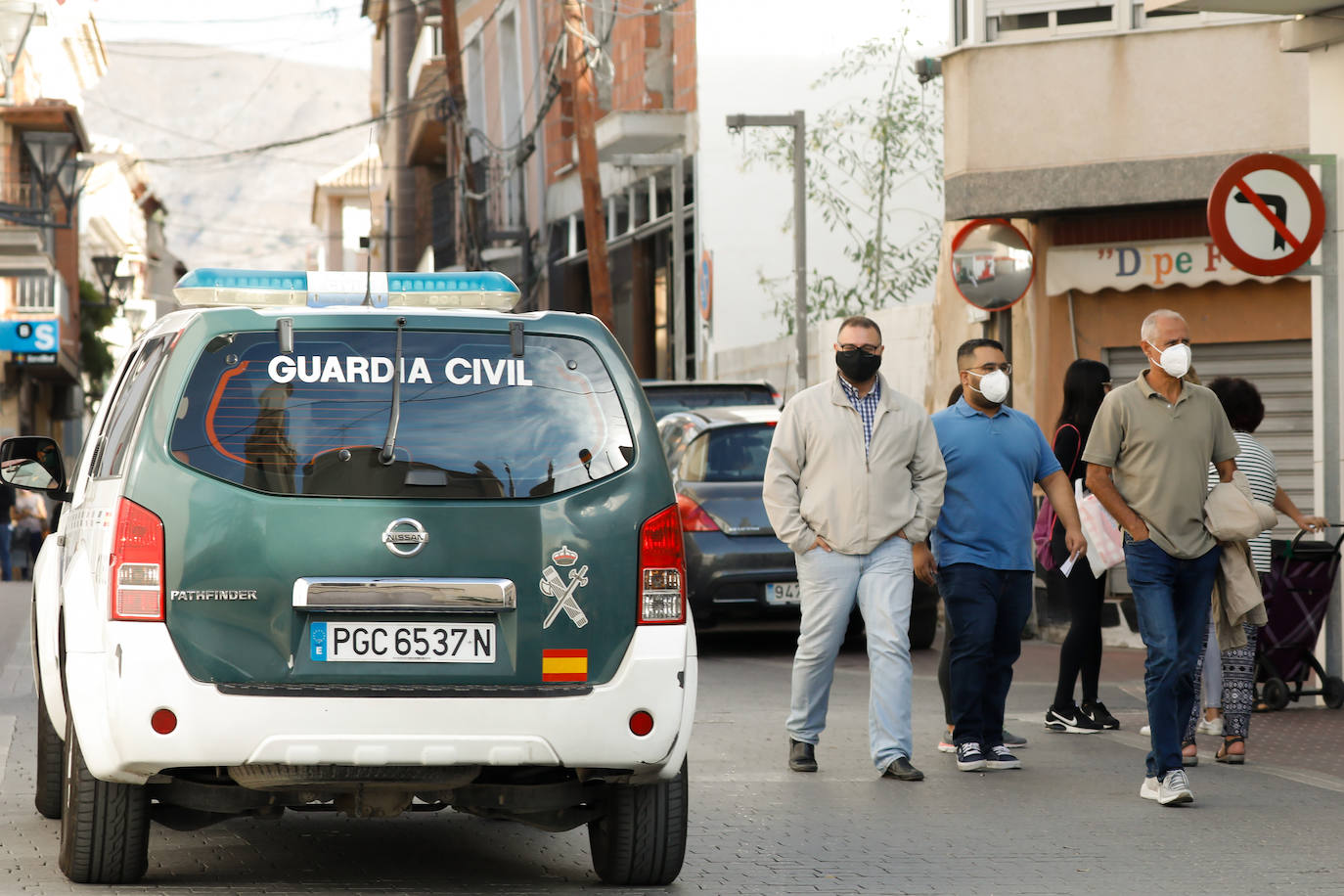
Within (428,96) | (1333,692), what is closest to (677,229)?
(1333,692)

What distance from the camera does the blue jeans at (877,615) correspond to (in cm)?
877

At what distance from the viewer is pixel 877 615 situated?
28.8 ft

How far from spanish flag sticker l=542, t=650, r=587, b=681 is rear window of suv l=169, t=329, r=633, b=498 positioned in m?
0.47

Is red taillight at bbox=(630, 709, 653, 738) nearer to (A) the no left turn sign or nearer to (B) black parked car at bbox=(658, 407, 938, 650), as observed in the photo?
(A) the no left turn sign

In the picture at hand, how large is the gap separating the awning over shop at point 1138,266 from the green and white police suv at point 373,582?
11.1 m

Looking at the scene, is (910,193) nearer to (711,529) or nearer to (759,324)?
(759,324)

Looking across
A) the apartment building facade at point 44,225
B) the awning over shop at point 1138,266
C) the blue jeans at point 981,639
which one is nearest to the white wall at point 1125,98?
the awning over shop at point 1138,266

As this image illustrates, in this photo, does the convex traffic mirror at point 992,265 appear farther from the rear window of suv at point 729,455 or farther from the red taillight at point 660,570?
the red taillight at point 660,570

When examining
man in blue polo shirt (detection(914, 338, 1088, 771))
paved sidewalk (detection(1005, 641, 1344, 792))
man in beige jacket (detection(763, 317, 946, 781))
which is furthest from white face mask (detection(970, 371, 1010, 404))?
paved sidewalk (detection(1005, 641, 1344, 792))

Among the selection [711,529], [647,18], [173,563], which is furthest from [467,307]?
[647,18]

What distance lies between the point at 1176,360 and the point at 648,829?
10.5 feet

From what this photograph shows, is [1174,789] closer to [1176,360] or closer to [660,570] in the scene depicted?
[1176,360]

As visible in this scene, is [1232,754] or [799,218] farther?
[799,218]

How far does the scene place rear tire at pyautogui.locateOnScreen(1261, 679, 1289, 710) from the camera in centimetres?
1132
